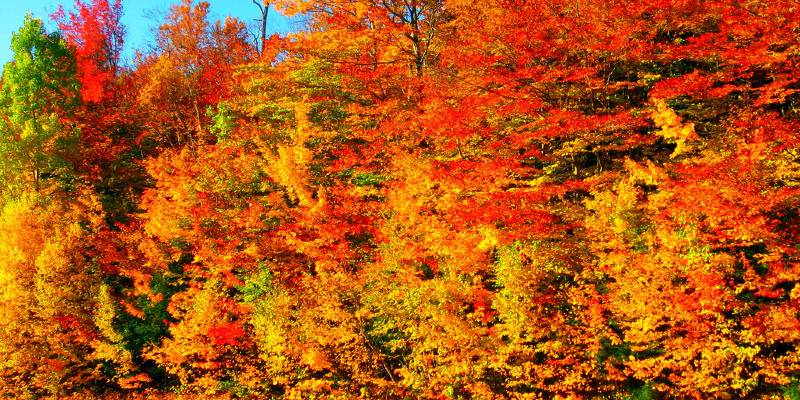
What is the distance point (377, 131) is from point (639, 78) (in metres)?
10.7

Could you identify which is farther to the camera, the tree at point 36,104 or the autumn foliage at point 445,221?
the tree at point 36,104

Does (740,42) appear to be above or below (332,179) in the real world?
above

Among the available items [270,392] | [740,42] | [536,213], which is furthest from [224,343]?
[740,42]

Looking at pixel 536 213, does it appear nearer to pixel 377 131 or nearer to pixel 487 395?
pixel 487 395

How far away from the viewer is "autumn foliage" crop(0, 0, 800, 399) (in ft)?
40.4

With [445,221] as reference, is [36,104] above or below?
A: above

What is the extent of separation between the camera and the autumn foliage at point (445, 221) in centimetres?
1231

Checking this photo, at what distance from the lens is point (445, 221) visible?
48.0 feet

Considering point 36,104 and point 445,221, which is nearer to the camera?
point 445,221

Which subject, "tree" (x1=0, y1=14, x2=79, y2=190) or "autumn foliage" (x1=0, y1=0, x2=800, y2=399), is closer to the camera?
"autumn foliage" (x1=0, y1=0, x2=800, y2=399)

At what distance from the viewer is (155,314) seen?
62.2ft

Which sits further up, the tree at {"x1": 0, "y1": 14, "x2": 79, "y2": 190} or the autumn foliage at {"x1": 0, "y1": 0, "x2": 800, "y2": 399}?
the tree at {"x1": 0, "y1": 14, "x2": 79, "y2": 190}

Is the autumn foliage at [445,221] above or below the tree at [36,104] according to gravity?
below

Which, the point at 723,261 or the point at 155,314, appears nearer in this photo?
the point at 723,261
